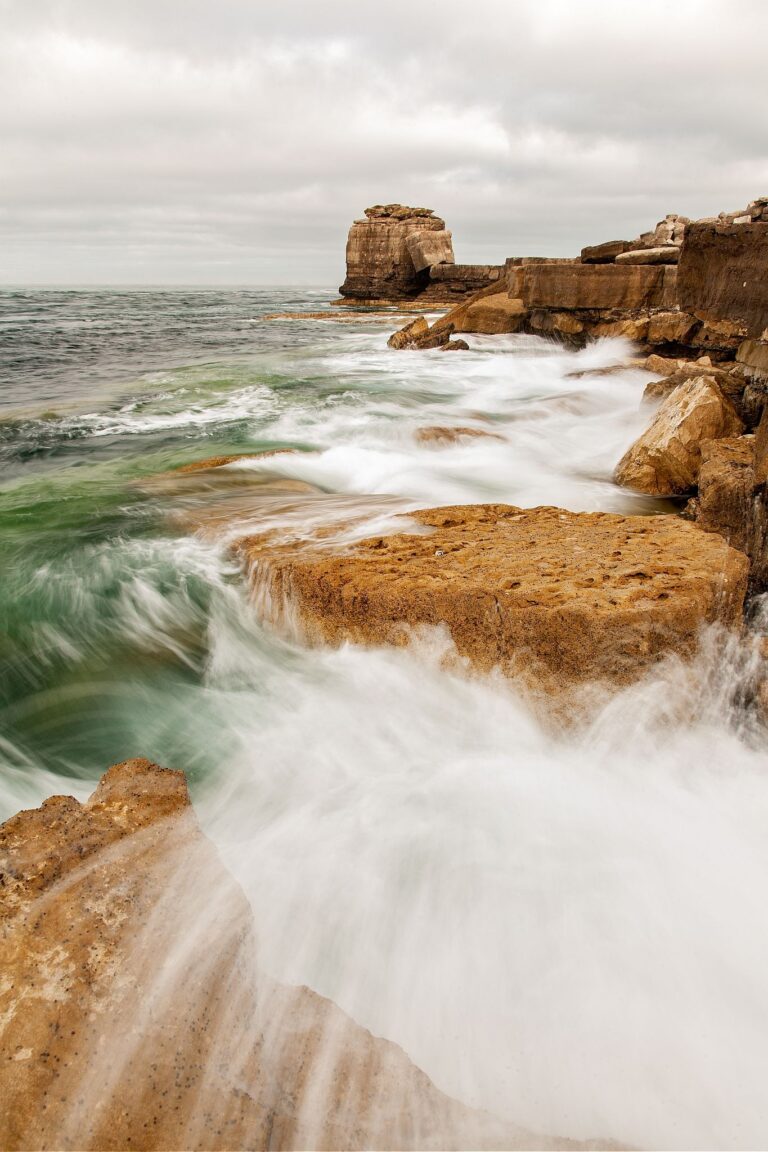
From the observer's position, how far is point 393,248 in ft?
150

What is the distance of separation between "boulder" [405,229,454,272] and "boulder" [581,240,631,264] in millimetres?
32524

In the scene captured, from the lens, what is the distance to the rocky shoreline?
4.77 ft

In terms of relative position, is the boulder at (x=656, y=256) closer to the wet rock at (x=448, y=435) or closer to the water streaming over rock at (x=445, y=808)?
the wet rock at (x=448, y=435)

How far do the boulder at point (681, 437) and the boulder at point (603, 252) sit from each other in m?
10.0

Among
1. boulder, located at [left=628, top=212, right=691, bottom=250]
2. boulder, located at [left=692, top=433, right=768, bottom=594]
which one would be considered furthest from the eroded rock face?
boulder, located at [left=692, top=433, right=768, bottom=594]

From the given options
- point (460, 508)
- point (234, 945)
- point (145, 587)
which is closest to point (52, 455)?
point (145, 587)

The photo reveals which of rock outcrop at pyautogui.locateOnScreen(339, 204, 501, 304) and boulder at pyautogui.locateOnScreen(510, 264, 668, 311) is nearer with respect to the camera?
boulder at pyautogui.locateOnScreen(510, 264, 668, 311)

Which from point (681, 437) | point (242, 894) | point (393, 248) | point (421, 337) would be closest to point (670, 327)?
point (681, 437)

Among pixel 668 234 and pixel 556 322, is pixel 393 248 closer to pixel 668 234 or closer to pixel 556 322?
pixel 668 234

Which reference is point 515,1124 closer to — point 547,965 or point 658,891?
point 547,965

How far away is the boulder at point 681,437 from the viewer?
17.8 ft

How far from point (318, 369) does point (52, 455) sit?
8583 millimetres

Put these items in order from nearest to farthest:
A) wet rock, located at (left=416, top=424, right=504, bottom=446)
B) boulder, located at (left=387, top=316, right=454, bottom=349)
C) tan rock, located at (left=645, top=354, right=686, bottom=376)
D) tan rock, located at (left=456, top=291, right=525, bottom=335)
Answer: wet rock, located at (left=416, top=424, right=504, bottom=446) → tan rock, located at (left=645, top=354, right=686, bottom=376) → tan rock, located at (left=456, top=291, right=525, bottom=335) → boulder, located at (left=387, top=316, right=454, bottom=349)

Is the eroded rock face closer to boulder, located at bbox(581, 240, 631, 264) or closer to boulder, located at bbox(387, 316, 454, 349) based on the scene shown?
boulder, located at bbox(387, 316, 454, 349)
